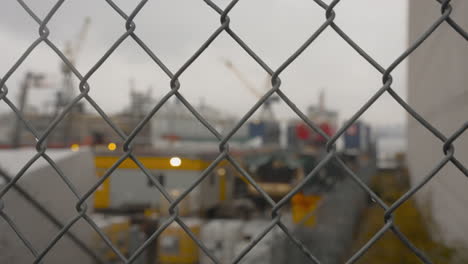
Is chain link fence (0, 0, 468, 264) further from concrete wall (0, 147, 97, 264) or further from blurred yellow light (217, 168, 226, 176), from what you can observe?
blurred yellow light (217, 168, 226, 176)

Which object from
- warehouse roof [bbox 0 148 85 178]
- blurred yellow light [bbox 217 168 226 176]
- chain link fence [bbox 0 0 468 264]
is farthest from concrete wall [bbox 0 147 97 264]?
blurred yellow light [bbox 217 168 226 176]

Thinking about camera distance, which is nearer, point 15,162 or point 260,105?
point 260,105

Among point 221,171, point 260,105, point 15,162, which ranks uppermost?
point 221,171

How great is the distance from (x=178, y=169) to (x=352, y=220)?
6.30 meters

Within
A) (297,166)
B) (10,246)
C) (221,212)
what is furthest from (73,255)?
(297,166)

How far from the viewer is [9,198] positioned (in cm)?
180

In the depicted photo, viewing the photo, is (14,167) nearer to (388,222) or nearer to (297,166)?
(388,222)

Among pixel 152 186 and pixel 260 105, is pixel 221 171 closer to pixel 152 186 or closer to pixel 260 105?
pixel 152 186

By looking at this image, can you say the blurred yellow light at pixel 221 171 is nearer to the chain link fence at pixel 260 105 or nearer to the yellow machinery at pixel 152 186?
the yellow machinery at pixel 152 186

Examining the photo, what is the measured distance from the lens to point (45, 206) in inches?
80.0

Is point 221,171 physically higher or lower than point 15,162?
higher

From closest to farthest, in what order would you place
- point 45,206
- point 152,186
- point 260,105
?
point 260,105 < point 45,206 < point 152,186

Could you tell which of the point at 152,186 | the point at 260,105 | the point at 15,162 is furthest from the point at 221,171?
the point at 260,105

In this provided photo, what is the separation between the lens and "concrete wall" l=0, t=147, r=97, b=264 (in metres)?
1.67
